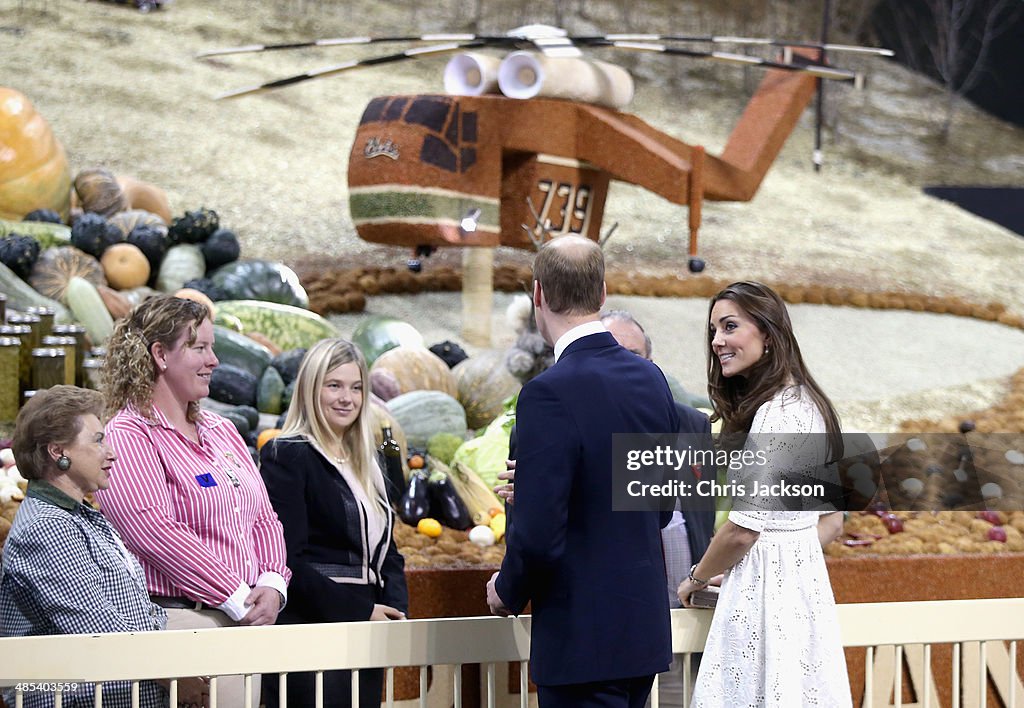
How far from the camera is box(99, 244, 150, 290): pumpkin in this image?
671cm

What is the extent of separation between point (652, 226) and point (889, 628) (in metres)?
8.48

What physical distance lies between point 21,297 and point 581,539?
4.62 m

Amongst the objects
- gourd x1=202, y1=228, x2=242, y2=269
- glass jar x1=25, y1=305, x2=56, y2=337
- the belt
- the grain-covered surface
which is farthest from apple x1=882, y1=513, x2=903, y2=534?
gourd x1=202, y1=228, x2=242, y2=269

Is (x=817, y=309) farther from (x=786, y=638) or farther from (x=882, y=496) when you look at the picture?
(x=786, y=638)

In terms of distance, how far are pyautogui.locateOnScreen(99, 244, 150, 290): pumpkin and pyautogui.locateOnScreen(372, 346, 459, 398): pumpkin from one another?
1834mm

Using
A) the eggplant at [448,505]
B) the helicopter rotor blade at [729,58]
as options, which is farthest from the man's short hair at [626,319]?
the helicopter rotor blade at [729,58]

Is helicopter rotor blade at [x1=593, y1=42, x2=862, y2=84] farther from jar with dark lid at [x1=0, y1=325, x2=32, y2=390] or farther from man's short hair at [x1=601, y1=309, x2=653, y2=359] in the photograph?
man's short hair at [x1=601, y1=309, x2=653, y2=359]

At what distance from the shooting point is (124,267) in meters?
6.72

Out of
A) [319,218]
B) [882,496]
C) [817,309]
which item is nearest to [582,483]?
[882,496]

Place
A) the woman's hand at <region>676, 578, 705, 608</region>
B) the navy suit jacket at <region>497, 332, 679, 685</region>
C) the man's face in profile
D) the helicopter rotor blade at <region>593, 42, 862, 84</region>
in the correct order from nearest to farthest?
the navy suit jacket at <region>497, 332, 679, 685</region>
the woman's hand at <region>676, 578, 705, 608</region>
the man's face in profile
the helicopter rotor blade at <region>593, 42, 862, 84</region>

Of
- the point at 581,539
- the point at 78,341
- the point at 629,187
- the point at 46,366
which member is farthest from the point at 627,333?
the point at 629,187

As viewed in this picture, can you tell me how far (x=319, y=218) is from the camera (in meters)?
9.73

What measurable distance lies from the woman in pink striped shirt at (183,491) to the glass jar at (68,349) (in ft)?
8.77

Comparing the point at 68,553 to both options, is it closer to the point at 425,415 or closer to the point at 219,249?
the point at 425,415
